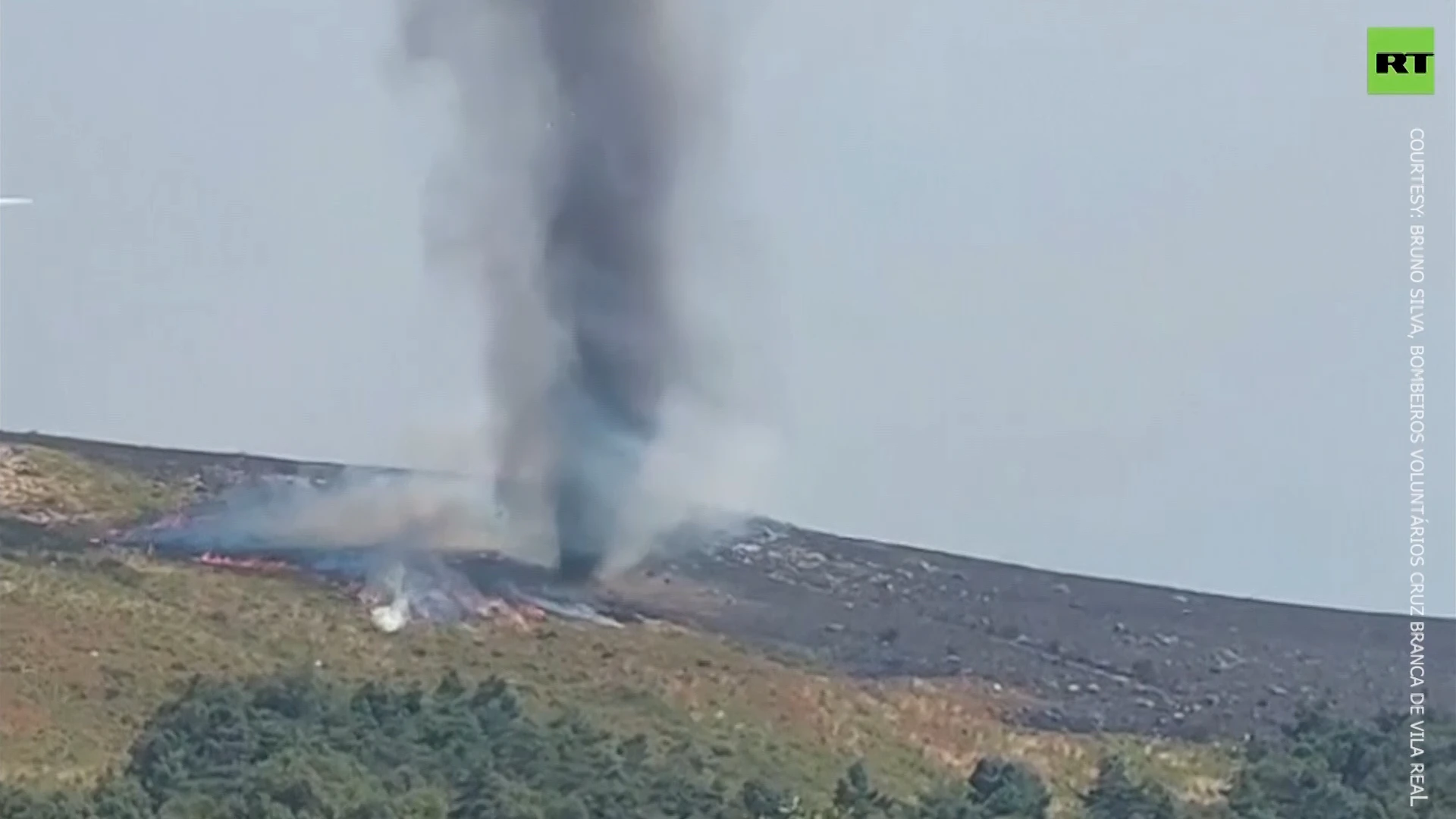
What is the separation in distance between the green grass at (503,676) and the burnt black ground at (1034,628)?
3.72 metres

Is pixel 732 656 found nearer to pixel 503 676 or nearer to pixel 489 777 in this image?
pixel 503 676

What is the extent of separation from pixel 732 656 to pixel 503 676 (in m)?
9.45

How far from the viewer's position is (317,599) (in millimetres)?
87062

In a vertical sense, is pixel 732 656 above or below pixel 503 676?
above

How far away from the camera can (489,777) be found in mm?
63781

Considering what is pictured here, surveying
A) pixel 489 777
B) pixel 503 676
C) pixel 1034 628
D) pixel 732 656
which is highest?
pixel 1034 628

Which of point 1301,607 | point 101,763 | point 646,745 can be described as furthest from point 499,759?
point 1301,607

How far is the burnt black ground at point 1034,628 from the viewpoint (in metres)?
90.0

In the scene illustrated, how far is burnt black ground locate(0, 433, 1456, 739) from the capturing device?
295 feet

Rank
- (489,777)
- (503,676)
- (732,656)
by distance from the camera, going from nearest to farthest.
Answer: (489,777), (503,676), (732,656)

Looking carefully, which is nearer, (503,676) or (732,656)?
(503,676)

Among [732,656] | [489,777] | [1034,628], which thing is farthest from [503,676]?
[1034,628]

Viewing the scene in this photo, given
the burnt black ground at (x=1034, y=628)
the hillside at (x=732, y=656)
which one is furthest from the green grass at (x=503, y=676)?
the burnt black ground at (x=1034, y=628)

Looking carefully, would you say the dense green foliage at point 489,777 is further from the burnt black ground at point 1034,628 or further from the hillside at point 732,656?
the burnt black ground at point 1034,628
